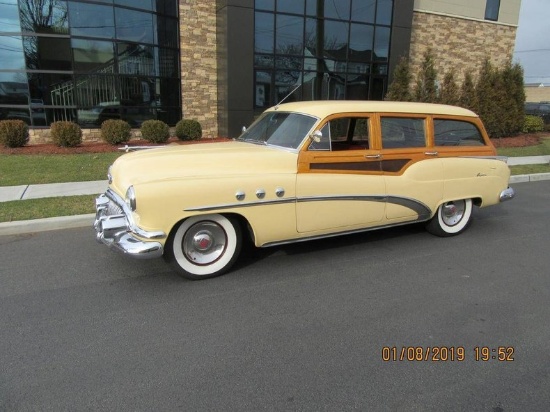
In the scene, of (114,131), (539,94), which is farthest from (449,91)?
(539,94)

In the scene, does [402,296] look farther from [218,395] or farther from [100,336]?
[100,336]

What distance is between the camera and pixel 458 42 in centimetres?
2011

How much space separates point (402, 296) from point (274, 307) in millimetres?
1244

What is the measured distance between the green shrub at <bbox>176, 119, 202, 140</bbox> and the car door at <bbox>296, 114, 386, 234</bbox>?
9458 millimetres

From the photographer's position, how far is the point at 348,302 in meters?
3.77

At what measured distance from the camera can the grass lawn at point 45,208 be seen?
19.6 feet

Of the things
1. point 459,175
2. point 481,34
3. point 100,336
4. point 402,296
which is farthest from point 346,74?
point 100,336

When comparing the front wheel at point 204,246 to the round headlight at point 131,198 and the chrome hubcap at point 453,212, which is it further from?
the chrome hubcap at point 453,212

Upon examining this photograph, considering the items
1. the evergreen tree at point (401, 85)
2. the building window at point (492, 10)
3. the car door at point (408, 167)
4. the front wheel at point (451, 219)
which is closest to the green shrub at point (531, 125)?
the building window at point (492, 10)

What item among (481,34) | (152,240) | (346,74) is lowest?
(152,240)

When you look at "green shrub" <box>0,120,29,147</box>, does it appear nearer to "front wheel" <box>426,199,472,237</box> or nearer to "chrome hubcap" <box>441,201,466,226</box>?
"front wheel" <box>426,199,472,237</box>

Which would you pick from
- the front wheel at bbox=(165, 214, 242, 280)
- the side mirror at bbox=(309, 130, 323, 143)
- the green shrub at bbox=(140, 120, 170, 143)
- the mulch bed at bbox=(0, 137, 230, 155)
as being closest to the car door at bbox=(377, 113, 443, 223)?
the side mirror at bbox=(309, 130, 323, 143)

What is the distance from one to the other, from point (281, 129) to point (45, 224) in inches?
143

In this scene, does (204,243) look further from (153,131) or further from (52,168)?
(153,131)
